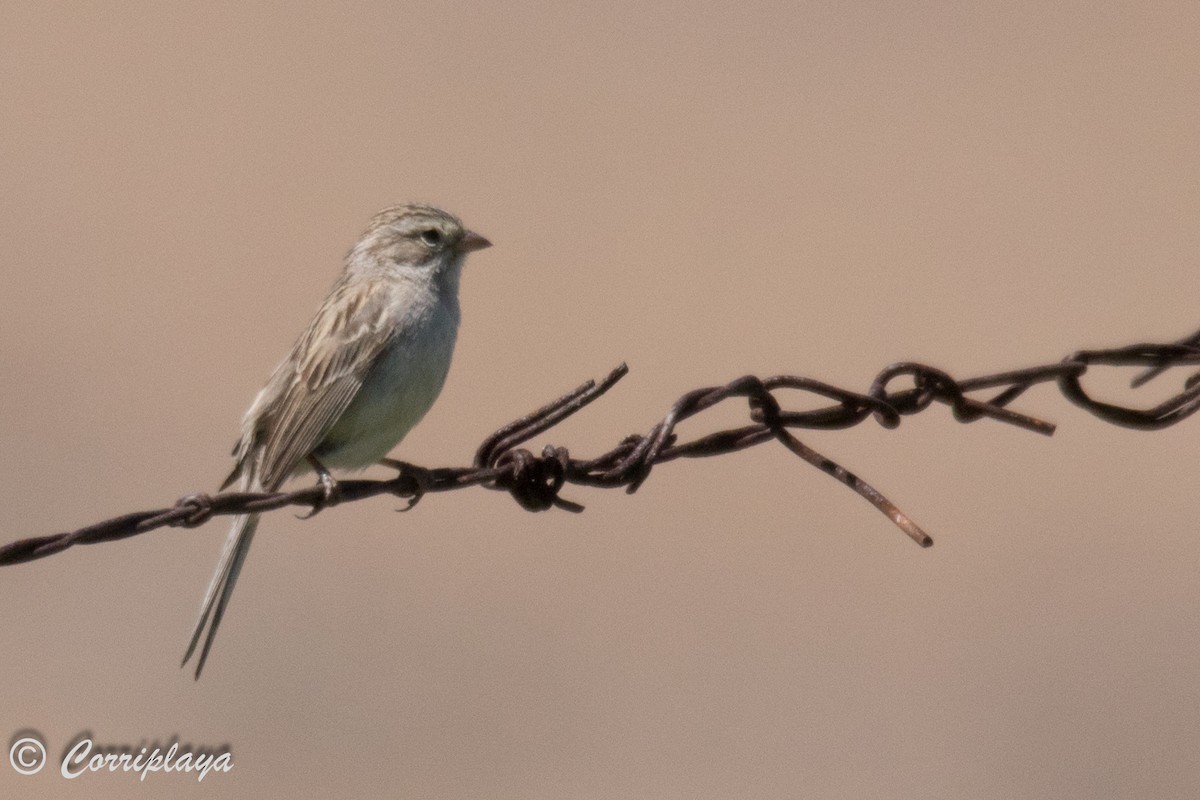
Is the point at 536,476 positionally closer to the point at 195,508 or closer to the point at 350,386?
the point at 195,508

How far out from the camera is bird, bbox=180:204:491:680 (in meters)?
5.95

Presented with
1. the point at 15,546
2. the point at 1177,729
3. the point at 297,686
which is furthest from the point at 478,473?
the point at 1177,729

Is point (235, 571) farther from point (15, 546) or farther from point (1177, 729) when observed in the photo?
point (1177, 729)

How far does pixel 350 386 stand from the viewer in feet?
19.6

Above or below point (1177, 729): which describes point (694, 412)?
below

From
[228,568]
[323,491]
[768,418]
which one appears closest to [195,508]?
[323,491]

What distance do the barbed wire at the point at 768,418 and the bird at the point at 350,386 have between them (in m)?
1.99

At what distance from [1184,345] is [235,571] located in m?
3.41

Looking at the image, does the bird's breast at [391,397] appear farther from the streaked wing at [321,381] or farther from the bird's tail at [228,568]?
the bird's tail at [228,568]

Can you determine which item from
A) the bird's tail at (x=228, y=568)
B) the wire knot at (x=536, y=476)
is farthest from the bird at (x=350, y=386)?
the wire knot at (x=536, y=476)

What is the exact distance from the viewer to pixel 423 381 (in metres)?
6.02

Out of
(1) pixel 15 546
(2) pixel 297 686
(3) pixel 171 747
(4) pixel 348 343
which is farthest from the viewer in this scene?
(2) pixel 297 686

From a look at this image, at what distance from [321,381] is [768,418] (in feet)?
8.70

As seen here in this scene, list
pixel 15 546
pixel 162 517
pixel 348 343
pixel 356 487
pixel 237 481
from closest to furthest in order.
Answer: pixel 15 546 → pixel 162 517 → pixel 356 487 → pixel 348 343 → pixel 237 481
